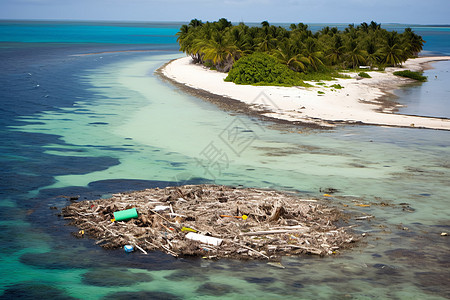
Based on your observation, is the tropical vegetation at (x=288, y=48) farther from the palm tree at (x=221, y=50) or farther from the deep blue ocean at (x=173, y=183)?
the deep blue ocean at (x=173, y=183)

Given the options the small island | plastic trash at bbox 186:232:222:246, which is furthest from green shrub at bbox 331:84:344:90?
plastic trash at bbox 186:232:222:246

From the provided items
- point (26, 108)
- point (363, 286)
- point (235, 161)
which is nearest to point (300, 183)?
point (235, 161)

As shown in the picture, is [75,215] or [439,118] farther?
[439,118]

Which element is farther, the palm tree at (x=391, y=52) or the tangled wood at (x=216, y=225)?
the palm tree at (x=391, y=52)

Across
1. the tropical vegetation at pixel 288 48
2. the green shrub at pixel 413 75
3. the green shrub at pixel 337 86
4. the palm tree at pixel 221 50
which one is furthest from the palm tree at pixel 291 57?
the green shrub at pixel 413 75

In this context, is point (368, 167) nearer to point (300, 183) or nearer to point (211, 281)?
point (300, 183)
